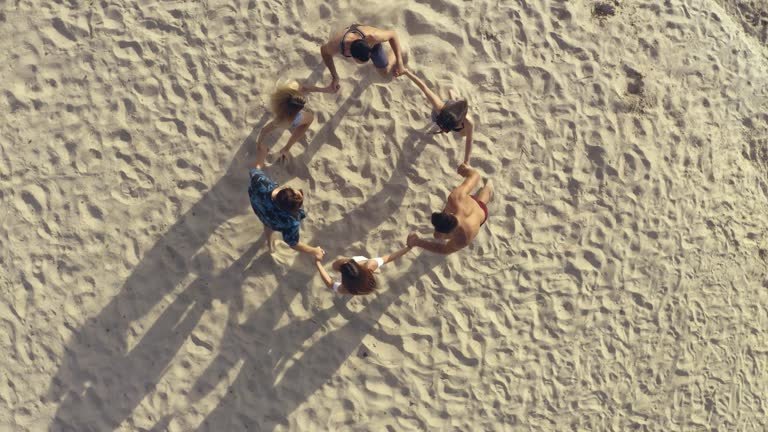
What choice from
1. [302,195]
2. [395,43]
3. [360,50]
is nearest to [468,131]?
[395,43]

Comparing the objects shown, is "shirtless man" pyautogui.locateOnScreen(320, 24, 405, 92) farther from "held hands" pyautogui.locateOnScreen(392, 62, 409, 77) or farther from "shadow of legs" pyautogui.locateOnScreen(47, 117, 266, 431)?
"shadow of legs" pyautogui.locateOnScreen(47, 117, 266, 431)

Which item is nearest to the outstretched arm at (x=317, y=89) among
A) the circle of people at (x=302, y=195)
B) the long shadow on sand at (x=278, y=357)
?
the circle of people at (x=302, y=195)

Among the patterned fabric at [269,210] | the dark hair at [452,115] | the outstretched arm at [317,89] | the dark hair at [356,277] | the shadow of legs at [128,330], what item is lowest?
the shadow of legs at [128,330]

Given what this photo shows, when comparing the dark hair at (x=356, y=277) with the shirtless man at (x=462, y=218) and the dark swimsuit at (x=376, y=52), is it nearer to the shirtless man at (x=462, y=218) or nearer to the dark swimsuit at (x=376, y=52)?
the shirtless man at (x=462, y=218)

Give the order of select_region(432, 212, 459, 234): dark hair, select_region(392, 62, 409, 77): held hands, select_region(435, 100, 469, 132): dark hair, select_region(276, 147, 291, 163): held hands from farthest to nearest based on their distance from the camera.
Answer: select_region(276, 147, 291, 163): held hands < select_region(392, 62, 409, 77): held hands < select_region(435, 100, 469, 132): dark hair < select_region(432, 212, 459, 234): dark hair

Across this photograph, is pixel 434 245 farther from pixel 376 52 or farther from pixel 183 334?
pixel 183 334

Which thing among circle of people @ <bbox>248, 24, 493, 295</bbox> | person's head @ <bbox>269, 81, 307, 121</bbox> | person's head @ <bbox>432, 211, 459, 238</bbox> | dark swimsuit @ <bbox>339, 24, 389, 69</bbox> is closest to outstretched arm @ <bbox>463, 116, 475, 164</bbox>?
circle of people @ <bbox>248, 24, 493, 295</bbox>
